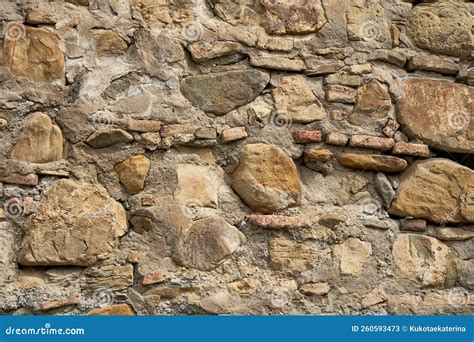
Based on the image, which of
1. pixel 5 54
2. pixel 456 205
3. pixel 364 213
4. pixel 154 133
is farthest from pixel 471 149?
pixel 5 54

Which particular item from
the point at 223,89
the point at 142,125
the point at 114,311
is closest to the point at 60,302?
the point at 114,311

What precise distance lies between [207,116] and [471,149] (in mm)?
987

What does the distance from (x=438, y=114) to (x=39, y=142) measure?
1414 millimetres

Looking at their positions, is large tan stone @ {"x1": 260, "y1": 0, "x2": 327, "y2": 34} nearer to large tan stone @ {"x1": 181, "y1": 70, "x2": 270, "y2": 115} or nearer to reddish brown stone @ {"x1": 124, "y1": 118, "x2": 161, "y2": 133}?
large tan stone @ {"x1": 181, "y1": 70, "x2": 270, "y2": 115}

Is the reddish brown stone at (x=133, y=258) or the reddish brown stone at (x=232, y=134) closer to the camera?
the reddish brown stone at (x=133, y=258)

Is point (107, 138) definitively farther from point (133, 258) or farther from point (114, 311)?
point (114, 311)

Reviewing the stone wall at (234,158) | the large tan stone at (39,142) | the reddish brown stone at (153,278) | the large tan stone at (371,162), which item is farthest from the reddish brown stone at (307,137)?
the large tan stone at (39,142)

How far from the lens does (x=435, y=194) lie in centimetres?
233

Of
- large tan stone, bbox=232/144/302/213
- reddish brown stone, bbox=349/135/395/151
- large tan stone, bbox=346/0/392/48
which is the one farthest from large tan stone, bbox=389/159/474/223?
large tan stone, bbox=346/0/392/48

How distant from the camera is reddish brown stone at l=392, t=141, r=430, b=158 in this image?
2.33 m

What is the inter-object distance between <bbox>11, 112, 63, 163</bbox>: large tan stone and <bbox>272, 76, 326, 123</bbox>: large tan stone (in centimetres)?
76

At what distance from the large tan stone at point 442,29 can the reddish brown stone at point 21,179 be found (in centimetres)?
146

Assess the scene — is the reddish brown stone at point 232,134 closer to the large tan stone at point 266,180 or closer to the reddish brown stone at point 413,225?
the large tan stone at point 266,180

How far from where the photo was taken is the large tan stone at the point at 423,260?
2279mm
